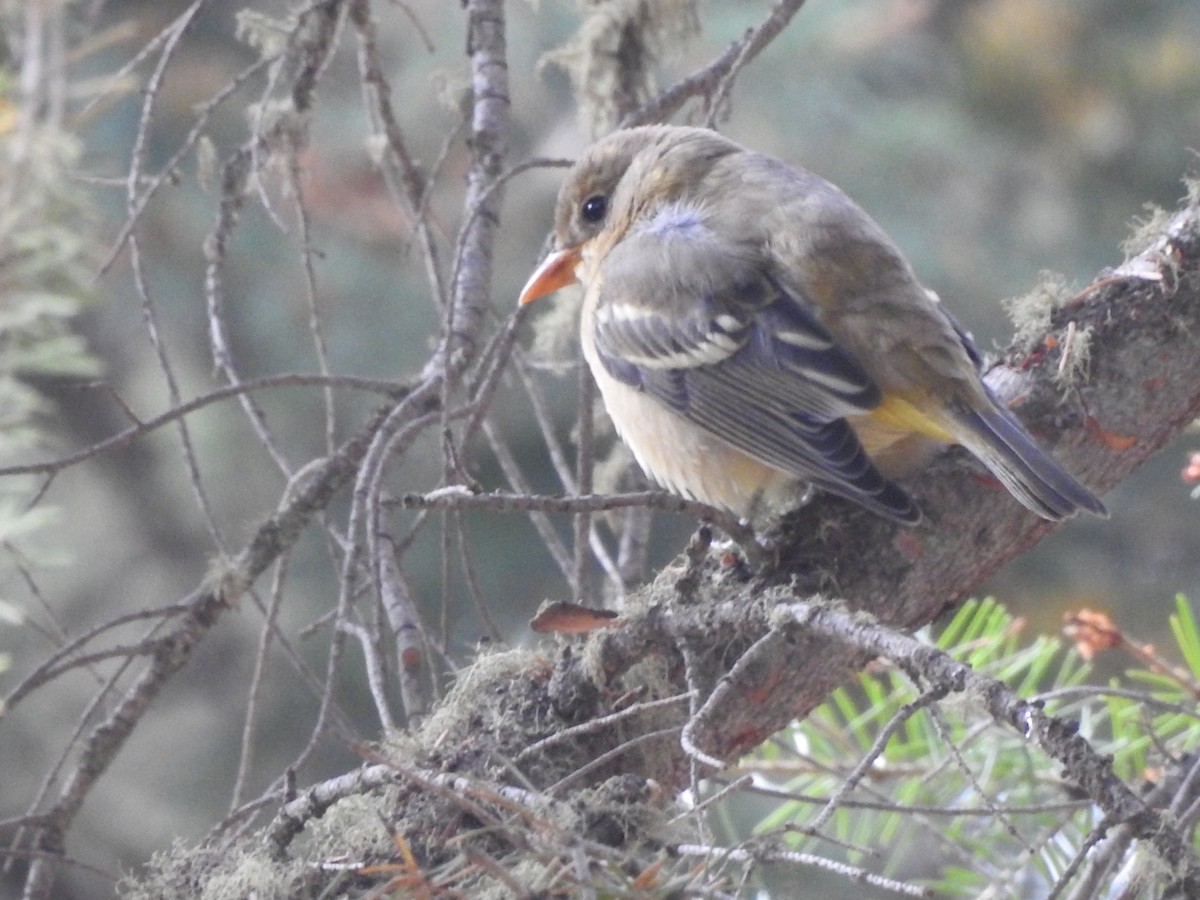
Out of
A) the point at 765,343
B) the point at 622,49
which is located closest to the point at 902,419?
the point at 765,343

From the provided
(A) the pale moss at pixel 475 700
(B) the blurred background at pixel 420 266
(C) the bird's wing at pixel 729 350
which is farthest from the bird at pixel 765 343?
(B) the blurred background at pixel 420 266

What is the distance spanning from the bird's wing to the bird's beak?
0.18 meters

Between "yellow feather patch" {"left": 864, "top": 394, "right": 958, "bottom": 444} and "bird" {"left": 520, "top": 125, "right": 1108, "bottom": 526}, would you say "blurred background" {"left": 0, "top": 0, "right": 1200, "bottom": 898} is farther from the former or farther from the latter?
"yellow feather patch" {"left": 864, "top": 394, "right": 958, "bottom": 444}

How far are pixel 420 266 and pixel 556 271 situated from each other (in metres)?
3.12

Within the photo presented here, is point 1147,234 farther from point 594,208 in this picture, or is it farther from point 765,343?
point 594,208

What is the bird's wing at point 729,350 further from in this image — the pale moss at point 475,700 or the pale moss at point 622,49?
the pale moss at point 475,700

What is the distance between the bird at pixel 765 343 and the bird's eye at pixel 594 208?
8 cm

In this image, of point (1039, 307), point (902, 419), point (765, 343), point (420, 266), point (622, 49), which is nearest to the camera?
point (1039, 307)

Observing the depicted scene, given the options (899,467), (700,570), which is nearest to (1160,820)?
(700,570)

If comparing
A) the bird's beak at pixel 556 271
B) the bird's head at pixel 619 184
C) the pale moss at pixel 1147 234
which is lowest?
the pale moss at pixel 1147 234

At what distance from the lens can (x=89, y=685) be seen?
6.70 m

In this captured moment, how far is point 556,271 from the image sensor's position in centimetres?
323

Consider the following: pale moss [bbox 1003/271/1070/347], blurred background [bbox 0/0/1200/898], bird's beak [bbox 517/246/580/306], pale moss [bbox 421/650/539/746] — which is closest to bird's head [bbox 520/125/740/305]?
bird's beak [bbox 517/246/580/306]

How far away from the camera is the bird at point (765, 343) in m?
2.39
